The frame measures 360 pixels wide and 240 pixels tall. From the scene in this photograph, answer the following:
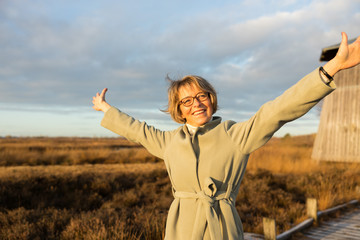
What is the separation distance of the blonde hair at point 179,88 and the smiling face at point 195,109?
1.1 inches

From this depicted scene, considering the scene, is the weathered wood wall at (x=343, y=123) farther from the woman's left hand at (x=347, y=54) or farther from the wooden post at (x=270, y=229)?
the woman's left hand at (x=347, y=54)

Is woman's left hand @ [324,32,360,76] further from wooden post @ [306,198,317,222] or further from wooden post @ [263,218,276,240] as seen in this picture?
wooden post @ [306,198,317,222]

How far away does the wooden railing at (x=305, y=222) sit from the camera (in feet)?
15.0

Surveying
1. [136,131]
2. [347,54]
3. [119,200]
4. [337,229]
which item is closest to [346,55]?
[347,54]

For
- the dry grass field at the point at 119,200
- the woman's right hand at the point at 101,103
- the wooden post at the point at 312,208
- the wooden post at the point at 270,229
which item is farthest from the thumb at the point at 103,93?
the wooden post at the point at 312,208

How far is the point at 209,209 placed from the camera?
1834mm

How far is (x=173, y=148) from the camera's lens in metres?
2.07

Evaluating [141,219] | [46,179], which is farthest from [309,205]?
[46,179]

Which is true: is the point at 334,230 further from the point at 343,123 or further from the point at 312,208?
the point at 343,123

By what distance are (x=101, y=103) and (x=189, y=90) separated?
0.86 metres

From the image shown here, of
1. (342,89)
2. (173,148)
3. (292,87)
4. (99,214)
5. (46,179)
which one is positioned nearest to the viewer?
(292,87)

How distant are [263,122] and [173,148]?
63 cm

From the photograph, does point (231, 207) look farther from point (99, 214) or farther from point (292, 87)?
point (99, 214)

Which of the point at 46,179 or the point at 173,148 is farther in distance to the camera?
the point at 46,179
